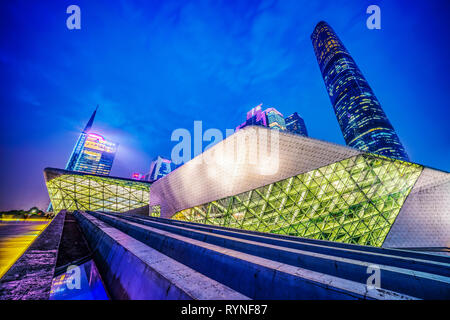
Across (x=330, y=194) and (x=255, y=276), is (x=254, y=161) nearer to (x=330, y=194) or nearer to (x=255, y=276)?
(x=330, y=194)

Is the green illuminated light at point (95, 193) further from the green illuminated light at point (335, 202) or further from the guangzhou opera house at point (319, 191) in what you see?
the green illuminated light at point (335, 202)

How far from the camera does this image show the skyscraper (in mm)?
74250

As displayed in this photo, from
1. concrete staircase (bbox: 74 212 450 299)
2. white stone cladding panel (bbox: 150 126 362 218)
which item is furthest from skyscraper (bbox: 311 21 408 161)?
concrete staircase (bbox: 74 212 450 299)

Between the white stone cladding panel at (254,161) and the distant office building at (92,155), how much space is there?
5914 inches

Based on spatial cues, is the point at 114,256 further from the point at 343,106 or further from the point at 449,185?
the point at 343,106

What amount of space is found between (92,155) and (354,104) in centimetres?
18659

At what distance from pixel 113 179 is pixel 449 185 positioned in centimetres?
4226

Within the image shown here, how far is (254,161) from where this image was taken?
39.7 ft

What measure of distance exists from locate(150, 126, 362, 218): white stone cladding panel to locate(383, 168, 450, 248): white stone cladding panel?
319 inches

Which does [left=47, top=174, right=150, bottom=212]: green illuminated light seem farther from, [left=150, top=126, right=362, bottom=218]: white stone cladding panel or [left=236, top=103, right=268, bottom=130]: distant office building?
[left=236, top=103, right=268, bottom=130]: distant office building

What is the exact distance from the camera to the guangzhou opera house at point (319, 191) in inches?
471

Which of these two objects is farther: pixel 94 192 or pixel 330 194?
pixel 94 192

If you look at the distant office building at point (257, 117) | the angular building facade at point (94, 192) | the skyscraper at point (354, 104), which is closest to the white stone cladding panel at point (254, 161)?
the angular building facade at point (94, 192)

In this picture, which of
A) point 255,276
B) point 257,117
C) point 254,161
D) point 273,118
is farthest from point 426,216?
point 257,117
